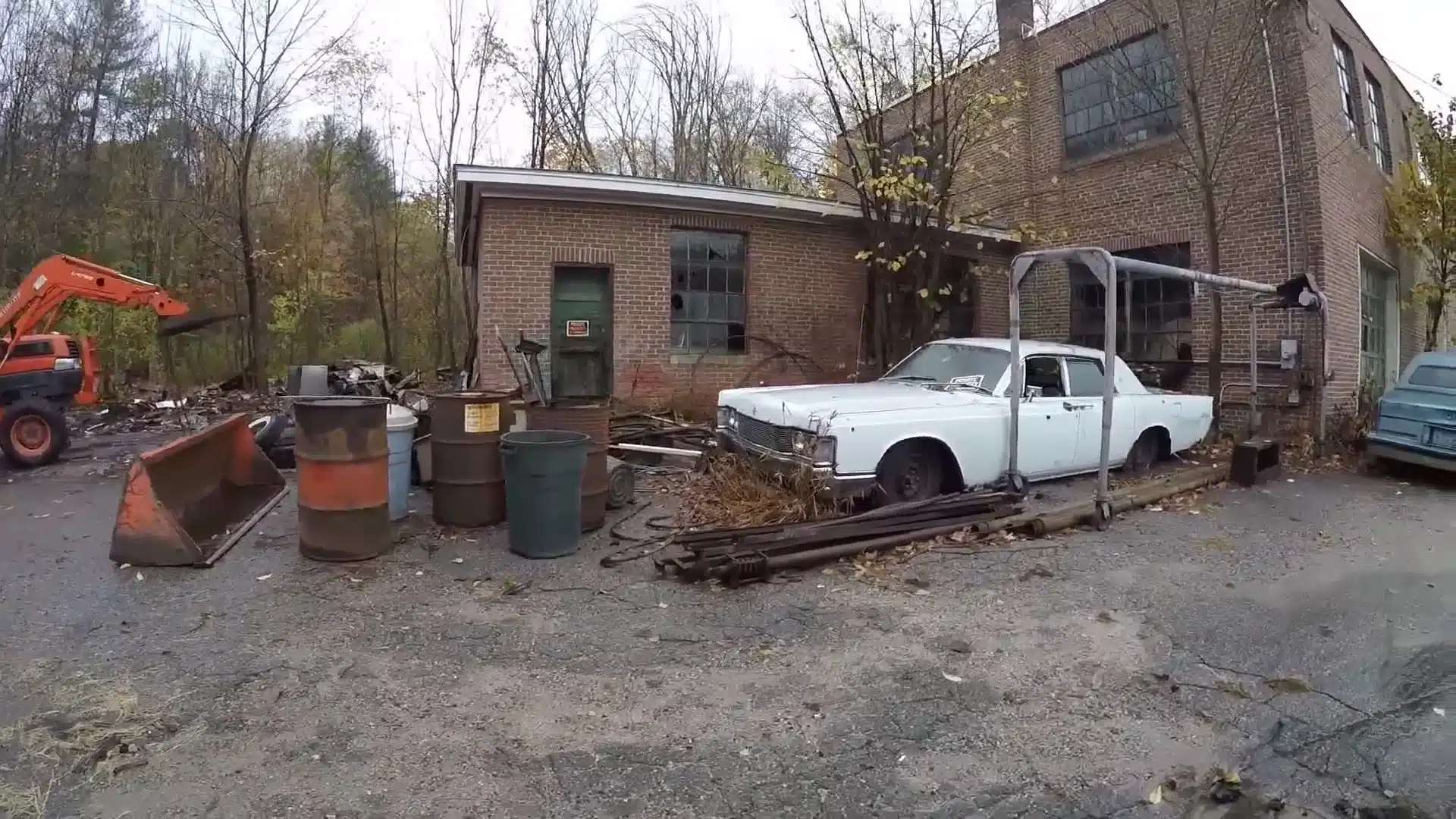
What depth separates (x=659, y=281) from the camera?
38.2 feet

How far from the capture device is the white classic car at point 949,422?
6430 millimetres

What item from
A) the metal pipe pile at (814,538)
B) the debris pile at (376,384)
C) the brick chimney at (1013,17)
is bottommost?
the metal pipe pile at (814,538)

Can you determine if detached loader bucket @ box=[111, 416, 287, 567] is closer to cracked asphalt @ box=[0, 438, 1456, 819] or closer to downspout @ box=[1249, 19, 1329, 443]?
cracked asphalt @ box=[0, 438, 1456, 819]

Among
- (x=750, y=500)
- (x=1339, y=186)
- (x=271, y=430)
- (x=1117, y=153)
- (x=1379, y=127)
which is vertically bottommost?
(x=750, y=500)

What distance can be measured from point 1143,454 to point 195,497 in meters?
9.25

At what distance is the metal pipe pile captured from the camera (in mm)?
5277

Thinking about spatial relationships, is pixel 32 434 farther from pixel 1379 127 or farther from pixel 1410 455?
pixel 1379 127

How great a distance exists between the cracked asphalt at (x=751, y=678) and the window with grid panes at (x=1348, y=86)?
31.1ft

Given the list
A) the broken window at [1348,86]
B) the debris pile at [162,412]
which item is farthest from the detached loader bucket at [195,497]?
the broken window at [1348,86]

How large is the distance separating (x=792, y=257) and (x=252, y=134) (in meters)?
12.7

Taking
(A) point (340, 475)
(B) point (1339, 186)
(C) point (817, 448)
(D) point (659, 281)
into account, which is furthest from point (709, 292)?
(B) point (1339, 186)

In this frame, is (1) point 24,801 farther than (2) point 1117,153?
No

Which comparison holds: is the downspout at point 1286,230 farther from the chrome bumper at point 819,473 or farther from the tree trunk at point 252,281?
the tree trunk at point 252,281

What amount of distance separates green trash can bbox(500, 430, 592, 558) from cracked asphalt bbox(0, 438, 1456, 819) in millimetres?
291
